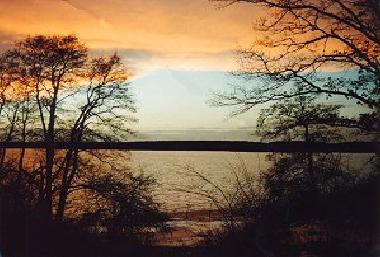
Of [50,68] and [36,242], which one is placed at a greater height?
[50,68]

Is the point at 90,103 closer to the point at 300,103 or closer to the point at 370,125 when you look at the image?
the point at 300,103

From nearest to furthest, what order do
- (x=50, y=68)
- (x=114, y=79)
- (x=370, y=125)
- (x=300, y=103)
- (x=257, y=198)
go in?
(x=257, y=198), (x=370, y=125), (x=300, y=103), (x=50, y=68), (x=114, y=79)

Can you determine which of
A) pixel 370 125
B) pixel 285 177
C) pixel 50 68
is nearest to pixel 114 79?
pixel 50 68

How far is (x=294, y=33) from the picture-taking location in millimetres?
7059

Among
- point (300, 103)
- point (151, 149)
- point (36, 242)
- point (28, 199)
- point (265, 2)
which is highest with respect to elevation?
point (265, 2)

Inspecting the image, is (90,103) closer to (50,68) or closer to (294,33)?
(50,68)

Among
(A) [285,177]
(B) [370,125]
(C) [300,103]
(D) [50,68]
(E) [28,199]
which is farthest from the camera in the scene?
(D) [50,68]

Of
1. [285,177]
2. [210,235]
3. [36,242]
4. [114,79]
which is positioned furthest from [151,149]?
[114,79]

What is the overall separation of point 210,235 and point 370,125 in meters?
4.03

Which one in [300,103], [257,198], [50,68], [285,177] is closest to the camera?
[257,198]

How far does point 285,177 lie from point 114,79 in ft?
34.6

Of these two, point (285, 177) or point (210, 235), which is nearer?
point (210, 235)

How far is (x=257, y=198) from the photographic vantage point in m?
3.92

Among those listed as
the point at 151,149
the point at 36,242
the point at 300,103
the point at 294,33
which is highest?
the point at 294,33
